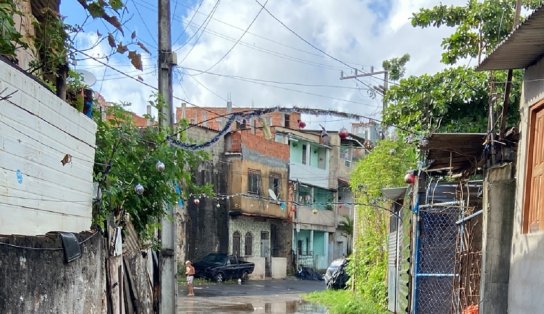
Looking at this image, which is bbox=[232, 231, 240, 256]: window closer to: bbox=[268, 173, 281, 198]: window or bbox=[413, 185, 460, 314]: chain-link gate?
bbox=[268, 173, 281, 198]: window

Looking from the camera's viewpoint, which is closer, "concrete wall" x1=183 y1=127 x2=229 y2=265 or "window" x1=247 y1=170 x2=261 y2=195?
"concrete wall" x1=183 y1=127 x2=229 y2=265

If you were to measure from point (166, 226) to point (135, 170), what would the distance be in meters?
2.93

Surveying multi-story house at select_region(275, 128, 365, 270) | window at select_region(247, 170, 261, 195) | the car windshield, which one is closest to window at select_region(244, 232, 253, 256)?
window at select_region(247, 170, 261, 195)

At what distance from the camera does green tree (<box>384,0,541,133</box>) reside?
12.4 m

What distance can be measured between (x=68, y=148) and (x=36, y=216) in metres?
1.14

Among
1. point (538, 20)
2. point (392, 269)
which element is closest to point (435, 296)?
point (392, 269)

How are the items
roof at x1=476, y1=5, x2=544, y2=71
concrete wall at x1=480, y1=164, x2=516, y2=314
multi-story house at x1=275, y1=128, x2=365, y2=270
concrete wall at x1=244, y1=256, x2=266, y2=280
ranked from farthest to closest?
multi-story house at x1=275, y1=128, x2=365, y2=270 → concrete wall at x1=244, y1=256, x2=266, y2=280 → concrete wall at x1=480, y1=164, x2=516, y2=314 → roof at x1=476, y1=5, x2=544, y2=71

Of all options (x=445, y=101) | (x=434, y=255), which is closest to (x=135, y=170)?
(x=434, y=255)

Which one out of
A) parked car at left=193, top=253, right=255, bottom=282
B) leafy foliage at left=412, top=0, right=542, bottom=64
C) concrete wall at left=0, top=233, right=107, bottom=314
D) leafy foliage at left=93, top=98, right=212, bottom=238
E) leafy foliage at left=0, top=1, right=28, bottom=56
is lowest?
parked car at left=193, top=253, right=255, bottom=282

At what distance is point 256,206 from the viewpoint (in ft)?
123

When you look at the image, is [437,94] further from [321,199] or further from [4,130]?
[321,199]

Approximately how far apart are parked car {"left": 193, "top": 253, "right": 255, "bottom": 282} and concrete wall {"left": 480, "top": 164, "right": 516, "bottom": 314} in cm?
2616

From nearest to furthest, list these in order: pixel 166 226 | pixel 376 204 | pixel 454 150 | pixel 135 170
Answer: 1. pixel 454 150
2. pixel 135 170
3. pixel 166 226
4. pixel 376 204

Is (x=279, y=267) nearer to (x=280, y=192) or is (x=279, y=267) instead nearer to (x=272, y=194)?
(x=280, y=192)
